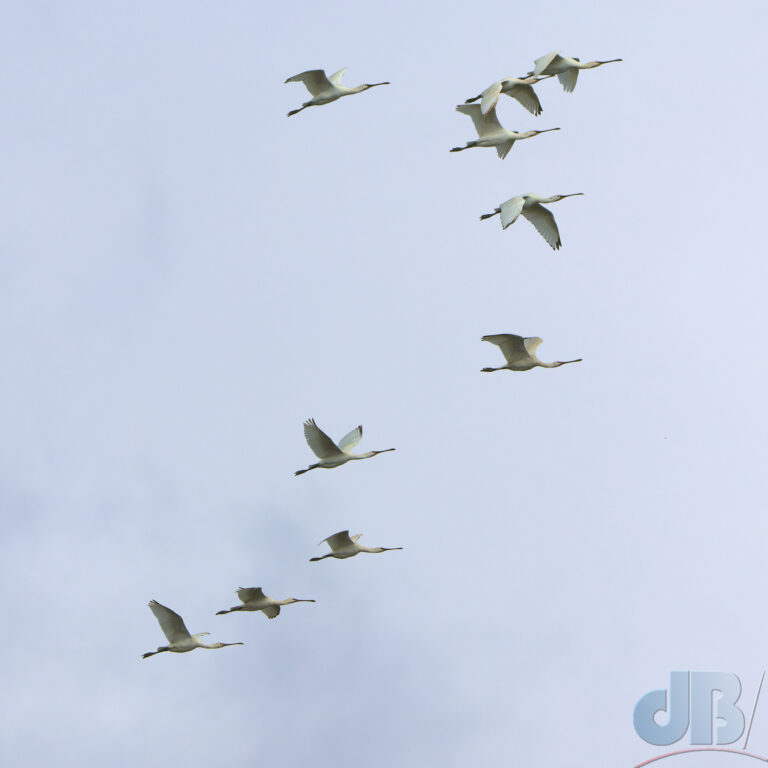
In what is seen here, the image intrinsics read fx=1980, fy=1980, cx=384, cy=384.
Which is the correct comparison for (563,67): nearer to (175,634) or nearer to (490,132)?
(490,132)

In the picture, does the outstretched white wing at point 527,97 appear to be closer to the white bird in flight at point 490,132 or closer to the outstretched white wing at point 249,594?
the white bird in flight at point 490,132

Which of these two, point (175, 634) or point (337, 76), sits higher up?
point (337, 76)

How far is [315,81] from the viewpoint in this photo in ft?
155

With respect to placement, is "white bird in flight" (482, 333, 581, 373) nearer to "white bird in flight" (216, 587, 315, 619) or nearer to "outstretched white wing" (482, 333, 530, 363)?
"outstretched white wing" (482, 333, 530, 363)

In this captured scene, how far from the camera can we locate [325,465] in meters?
45.0

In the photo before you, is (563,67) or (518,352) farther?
(563,67)

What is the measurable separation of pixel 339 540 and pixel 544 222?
900cm

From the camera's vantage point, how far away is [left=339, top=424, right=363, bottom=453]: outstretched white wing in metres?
46.1

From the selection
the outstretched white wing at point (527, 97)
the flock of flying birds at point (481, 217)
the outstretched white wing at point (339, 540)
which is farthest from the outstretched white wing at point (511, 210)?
the outstretched white wing at point (339, 540)

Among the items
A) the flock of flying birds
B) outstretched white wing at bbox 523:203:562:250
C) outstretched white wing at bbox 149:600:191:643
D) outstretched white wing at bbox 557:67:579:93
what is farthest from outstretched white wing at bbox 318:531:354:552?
outstretched white wing at bbox 557:67:579:93

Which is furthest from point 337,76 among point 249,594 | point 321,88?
point 249,594

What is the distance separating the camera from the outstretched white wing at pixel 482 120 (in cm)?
4634

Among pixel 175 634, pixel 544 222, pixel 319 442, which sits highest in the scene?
pixel 544 222

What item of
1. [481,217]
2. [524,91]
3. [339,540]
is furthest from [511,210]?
[339,540]
